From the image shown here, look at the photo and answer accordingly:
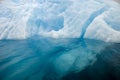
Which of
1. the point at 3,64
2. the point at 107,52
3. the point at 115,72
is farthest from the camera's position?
the point at 107,52

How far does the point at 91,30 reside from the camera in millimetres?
4922

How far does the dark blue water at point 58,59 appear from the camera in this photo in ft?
11.6

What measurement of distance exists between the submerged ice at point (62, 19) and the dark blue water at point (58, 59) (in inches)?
8.6

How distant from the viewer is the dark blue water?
355 centimetres

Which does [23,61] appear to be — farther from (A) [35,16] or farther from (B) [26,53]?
(A) [35,16]

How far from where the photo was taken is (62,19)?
541cm

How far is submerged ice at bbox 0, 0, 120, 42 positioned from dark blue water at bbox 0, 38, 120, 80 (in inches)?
8.6

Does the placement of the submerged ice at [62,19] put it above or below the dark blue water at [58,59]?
above

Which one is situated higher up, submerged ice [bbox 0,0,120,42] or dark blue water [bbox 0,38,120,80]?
submerged ice [bbox 0,0,120,42]

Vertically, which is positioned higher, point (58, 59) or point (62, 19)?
point (62, 19)

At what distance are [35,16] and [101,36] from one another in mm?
2039

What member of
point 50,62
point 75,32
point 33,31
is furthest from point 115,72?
point 33,31

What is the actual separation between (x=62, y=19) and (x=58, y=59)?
1.66 m

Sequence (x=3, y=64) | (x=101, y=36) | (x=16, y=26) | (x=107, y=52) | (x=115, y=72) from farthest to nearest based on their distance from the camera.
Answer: (x=16, y=26) → (x=101, y=36) → (x=107, y=52) → (x=3, y=64) → (x=115, y=72)
